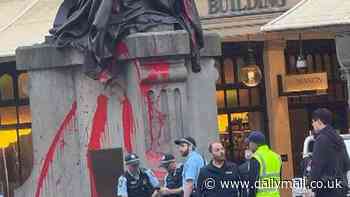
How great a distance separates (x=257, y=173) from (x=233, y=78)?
50.3 feet

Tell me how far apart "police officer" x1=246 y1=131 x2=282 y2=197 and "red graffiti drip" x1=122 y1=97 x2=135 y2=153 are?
4.66 feet

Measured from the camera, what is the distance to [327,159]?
40.2 ft

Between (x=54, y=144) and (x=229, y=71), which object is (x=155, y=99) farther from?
(x=229, y=71)

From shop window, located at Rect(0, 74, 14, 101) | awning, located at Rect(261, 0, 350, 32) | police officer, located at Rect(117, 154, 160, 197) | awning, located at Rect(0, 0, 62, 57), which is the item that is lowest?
police officer, located at Rect(117, 154, 160, 197)

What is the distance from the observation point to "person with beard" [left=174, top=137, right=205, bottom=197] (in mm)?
12820

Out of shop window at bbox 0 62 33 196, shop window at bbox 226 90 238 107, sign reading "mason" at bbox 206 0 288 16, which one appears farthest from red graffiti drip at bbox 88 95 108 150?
shop window at bbox 0 62 33 196

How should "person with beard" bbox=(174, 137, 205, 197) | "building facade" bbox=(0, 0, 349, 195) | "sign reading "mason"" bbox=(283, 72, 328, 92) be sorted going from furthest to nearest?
"sign reading "mason"" bbox=(283, 72, 328, 92), "building facade" bbox=(0, 0, 349, 195), "person with beard" bbox=(174, 137, 205, 197)

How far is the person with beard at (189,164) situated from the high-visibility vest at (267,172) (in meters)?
0.62

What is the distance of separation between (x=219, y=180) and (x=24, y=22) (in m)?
15.5

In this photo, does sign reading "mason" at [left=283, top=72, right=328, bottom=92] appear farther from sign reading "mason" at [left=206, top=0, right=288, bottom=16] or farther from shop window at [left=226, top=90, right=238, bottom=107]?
sign reading "mason" at [left=206, top=0, right=288, bottom=16]

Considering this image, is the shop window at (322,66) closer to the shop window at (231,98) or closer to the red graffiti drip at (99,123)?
the shop window at (231,98)

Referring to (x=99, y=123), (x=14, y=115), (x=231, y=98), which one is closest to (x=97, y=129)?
(x=99, y=123)

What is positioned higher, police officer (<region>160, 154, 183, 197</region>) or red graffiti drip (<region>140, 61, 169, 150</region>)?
red graffiti drip (<region>140, 61, 169, 150</region>)

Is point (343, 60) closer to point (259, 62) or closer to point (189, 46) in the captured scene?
point (259, 62)
